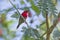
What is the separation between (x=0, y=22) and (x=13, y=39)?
0.56 feet

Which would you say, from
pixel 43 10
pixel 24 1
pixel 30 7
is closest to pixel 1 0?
pixel 24 1

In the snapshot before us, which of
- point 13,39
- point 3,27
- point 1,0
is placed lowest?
point 13,39

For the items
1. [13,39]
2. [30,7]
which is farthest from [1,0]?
[30,7]

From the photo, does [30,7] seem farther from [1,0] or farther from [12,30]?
[1,0]

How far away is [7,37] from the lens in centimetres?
118

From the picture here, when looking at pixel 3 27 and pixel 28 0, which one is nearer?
pixel 28 0

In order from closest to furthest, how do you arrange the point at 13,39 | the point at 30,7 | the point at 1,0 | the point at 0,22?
1. the point at 30,7
2. the point at 13,39
3. the point at 0,22
4. the point at 1,0

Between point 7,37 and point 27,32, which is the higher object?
point 7,37

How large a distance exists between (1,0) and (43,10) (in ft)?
2.80

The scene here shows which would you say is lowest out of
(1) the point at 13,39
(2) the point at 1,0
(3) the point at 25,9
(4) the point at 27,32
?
(4) the point at 27,32

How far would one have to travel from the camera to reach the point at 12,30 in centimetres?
117

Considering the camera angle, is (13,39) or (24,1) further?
(13,39)

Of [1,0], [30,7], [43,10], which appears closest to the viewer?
[43,10]

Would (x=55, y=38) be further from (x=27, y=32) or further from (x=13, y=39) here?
(x=13, y=39)
